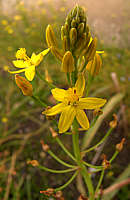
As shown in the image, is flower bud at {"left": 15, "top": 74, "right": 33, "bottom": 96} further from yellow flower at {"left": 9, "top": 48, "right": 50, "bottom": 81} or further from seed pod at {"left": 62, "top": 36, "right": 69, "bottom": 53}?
seed pod at {"left": 62, "top": 36, "right": 69, "bottom": 53}

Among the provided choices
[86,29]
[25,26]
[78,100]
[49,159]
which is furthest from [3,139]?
[25,26]

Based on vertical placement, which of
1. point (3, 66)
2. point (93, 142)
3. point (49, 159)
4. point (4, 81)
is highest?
point (3, 66)

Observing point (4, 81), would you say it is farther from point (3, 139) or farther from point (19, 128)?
point (3, 139)

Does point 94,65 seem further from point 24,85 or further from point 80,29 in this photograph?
point 24,85

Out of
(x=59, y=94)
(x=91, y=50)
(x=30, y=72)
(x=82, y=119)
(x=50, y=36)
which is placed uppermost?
(x=50, y=36)

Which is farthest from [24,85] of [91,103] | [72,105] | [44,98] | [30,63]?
[44,98]

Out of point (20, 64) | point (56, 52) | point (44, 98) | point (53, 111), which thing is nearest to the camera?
point (53, 111)

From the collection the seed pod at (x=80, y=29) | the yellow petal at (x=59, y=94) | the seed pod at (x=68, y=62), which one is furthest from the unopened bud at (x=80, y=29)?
the yellow petal at (x=59, y=94)

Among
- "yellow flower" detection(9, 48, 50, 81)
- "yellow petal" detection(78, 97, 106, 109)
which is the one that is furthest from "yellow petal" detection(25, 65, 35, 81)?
"yellow petal" detection(78, 97, 106, 109)
